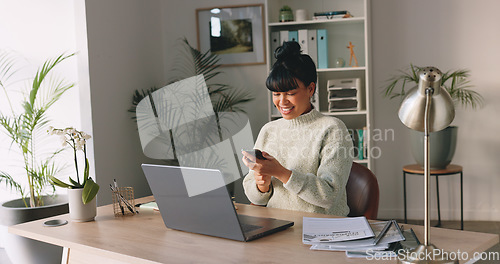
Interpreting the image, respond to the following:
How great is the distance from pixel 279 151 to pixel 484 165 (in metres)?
2.65

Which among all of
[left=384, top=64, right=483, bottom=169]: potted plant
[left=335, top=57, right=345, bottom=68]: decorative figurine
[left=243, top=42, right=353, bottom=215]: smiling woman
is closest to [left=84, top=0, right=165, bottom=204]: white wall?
[left=335, top=57, right=345, bottom=68]: decorative figurine

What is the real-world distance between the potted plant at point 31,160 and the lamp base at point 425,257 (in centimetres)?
236

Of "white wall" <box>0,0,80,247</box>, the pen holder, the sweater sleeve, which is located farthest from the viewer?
"white wall" <box>0,0,80,247</box>

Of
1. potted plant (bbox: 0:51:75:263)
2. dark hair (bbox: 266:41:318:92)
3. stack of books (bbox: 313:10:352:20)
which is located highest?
stack of books (bbox: 313:10:352:20)

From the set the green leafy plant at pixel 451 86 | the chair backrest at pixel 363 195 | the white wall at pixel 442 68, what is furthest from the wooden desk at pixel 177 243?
the white wall at pixel 442 68

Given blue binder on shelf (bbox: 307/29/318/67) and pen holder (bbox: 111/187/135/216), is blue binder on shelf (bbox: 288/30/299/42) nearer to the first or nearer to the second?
blue binder on shelf (bbox: 307/29/318/67)

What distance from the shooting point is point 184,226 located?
1.50 m

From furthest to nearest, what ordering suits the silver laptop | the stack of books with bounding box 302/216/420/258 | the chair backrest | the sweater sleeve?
the chair backrest
the sweater sleeve
the silver laptop
the stack of books with bounding box 302/216/420/258

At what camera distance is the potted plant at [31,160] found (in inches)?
114

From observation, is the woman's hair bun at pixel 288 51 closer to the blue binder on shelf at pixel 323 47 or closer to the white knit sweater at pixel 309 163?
the white knit sweater at pixel 309 163

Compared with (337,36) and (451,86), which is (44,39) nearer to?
(337,36)

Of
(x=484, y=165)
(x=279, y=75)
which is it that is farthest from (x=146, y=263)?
(x=484, y=165)

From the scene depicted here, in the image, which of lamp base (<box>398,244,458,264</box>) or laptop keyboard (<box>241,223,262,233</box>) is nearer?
lamp base (<box>398,244,458,264</box>)

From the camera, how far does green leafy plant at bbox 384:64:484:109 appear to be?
380cm
